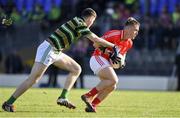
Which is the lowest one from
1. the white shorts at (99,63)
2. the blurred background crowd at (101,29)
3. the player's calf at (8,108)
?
the blurred background crowd at (101,29)

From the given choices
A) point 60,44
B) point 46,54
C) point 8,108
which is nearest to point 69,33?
point 60,44

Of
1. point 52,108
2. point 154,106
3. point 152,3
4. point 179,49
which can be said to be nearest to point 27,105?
point 52,108

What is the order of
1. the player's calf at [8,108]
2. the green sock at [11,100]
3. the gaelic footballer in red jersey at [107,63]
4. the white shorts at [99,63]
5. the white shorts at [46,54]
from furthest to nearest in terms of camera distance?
the white shorts at [99,63] < the gaelic footballer in red jersey at [107,63] < the white shorts at [46,54] < the green sock at [11,100] < the player's calf at [8,108]

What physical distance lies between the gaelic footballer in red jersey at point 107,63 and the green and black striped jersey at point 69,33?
57cm

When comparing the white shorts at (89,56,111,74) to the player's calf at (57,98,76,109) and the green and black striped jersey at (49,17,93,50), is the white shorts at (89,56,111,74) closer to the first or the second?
the green and black striped jersey at (49,17,93,50)

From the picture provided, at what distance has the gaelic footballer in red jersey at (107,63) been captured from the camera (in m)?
15.8

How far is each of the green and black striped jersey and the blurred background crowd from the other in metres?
15.5

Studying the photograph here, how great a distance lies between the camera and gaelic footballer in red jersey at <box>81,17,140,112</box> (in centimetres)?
1575

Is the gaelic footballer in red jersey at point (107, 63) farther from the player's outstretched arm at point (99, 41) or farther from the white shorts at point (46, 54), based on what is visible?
the white shorts at point (46, 54)

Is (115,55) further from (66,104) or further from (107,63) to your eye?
(66,104)

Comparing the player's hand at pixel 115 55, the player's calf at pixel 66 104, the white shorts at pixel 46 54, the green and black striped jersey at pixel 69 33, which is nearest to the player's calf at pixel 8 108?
the player's calf at pixel 66 104

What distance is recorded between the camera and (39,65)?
15.3 m

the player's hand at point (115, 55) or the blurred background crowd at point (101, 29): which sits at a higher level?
the player's hand at point (115, 55)

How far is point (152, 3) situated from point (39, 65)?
18.3 metres
